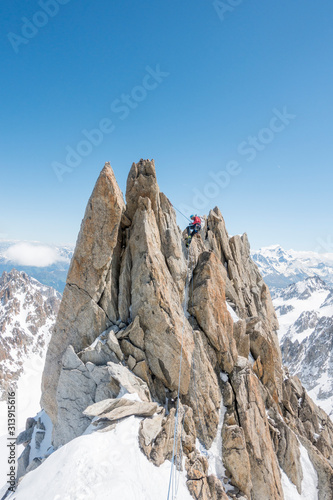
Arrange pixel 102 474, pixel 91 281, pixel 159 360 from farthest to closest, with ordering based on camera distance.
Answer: pixel 91 281 < pixel 159 360 < pixel 102 474

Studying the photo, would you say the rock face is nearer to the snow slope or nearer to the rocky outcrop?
the rocky outcrop

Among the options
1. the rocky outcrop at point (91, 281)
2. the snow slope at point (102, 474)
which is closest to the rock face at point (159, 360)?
the rocky outcrop at point (91, 281)

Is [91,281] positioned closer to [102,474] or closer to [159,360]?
[159,360]

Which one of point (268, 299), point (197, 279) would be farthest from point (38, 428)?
point (268, 299)

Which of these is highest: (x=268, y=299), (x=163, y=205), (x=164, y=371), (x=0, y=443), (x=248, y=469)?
(x=163, y=205)

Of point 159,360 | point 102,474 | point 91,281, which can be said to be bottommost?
point 102,474

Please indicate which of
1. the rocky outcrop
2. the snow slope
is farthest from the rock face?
the snow slope

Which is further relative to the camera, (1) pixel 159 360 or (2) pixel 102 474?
(1) pixel 159 360

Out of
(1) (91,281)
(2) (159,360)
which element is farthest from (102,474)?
(1) (91,281)

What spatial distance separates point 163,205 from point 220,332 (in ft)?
52.3

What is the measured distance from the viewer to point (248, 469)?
18.6 m

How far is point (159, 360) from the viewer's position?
1986 centimetres

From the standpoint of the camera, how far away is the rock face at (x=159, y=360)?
16906 mm

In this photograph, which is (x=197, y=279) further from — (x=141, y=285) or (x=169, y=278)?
(x=141, y=285)
